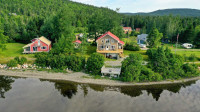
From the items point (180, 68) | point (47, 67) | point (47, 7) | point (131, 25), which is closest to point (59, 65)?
point (47, 67)

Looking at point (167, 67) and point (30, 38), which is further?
point (30, 38)

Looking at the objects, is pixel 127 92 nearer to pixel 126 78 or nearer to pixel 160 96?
pixel 126 78

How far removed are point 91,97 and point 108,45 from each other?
2235 centimetres

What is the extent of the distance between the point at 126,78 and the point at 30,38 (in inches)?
1798

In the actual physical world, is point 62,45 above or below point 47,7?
below

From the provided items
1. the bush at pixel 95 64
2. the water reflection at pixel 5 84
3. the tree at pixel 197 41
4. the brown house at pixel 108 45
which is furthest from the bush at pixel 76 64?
the tree at pixel 197 41

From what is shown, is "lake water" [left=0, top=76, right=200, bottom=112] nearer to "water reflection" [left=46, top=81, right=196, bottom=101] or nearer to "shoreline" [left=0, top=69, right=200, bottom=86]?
"water reflection" [left=46, top=81, right=196, bottom=101]

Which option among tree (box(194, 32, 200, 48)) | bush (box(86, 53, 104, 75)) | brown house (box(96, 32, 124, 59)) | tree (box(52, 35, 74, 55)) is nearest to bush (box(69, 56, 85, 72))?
bush (box(86, 53, 104, 75))

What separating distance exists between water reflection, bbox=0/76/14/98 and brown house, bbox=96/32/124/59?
23174mm

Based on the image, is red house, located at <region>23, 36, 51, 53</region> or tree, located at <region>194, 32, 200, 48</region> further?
tree, located at <region>194, 32, 200, 48</region>

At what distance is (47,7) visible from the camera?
14738 centimetres

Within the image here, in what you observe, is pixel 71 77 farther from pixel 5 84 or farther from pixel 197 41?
pixel 197 41

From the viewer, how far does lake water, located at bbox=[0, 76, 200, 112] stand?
853 inches

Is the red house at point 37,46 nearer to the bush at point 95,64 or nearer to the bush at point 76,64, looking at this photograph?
the bush at point 76,64
